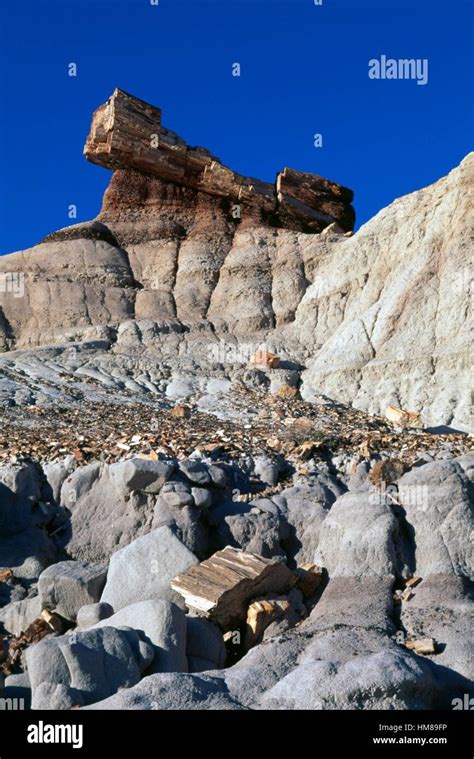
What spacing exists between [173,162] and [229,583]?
25.0 meters

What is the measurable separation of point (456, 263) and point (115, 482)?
474 inches

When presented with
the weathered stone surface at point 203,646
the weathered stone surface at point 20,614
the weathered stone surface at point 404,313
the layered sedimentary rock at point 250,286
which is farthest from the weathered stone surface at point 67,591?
the layered sedimentary rock at point 250,286

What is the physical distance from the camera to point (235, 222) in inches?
1222

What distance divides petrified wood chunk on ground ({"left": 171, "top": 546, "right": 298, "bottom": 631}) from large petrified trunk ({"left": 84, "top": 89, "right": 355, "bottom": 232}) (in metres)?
23.1

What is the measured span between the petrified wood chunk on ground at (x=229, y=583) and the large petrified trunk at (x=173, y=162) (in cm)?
2313

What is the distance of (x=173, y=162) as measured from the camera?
31344 millimetres

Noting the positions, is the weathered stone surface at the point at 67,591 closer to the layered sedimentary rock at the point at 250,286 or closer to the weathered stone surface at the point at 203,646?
the weathered stone surface at the point at 203,646

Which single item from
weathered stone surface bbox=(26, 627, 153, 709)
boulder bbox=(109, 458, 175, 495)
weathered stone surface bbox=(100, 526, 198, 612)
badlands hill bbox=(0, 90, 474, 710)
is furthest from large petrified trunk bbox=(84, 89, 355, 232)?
weathered stone surface bbox=(26, 627, 153, 709)

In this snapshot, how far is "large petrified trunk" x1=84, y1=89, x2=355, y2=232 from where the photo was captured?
30641mm

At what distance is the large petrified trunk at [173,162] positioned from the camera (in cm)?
3064

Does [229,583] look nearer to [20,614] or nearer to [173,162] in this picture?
[20,614]

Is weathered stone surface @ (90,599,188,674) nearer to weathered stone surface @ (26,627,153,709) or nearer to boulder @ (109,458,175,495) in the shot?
weathered stone surface @ (26,627,153,709)
